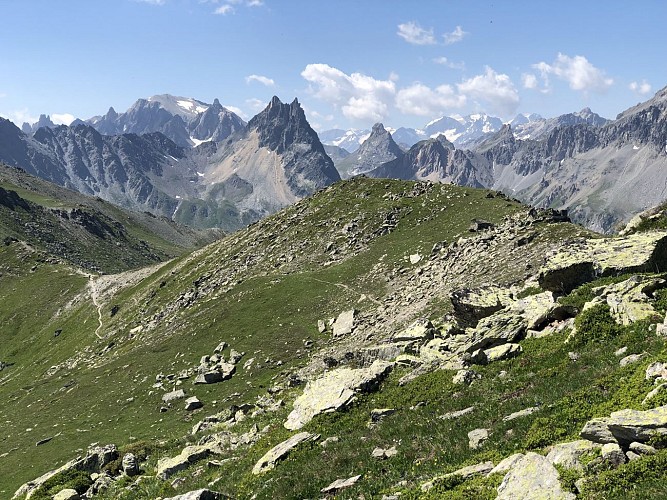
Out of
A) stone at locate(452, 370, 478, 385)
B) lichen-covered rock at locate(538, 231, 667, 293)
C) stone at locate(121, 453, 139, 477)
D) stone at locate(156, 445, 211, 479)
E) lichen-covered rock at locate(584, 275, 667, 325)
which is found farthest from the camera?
lichen-covered rock at locate(538, 231, 667, 293)

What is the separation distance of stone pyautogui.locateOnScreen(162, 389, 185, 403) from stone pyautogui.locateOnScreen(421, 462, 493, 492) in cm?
4916

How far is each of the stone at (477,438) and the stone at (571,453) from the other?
12.6 feet

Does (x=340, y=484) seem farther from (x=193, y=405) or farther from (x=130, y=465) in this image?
(x=193, y=405)

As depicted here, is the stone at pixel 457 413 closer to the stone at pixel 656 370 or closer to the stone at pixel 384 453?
the stone at pixel 384 453

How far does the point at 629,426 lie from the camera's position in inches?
492

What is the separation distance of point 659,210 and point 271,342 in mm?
47542

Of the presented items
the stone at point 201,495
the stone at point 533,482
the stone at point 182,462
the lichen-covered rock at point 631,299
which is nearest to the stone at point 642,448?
the stone at point 533,482

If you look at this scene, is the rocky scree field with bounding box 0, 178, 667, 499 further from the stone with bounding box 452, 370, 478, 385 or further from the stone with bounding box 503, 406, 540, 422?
the stone with bounding box 452, 370, 478, 385

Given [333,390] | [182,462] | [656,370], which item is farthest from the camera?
[333,390]

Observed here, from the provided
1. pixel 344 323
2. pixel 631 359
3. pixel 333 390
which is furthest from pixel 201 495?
pixel 344 323

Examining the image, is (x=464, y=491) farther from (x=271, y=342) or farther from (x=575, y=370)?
(x=271, y=342)

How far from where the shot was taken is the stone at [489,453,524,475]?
46.5ft

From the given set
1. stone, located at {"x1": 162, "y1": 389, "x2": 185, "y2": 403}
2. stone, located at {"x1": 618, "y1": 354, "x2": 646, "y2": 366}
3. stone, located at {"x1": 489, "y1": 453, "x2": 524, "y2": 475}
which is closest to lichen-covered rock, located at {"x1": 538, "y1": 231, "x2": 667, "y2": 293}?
stone, located at {"x1": 618, "y1": 354, "x2": 646, "y2": 366}

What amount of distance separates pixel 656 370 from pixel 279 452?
54.1ft
